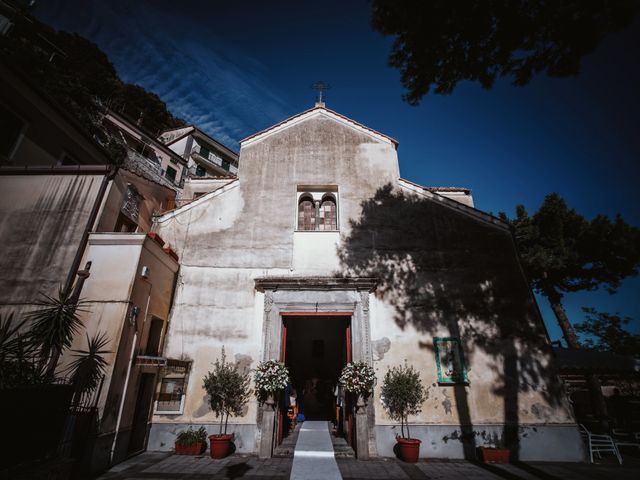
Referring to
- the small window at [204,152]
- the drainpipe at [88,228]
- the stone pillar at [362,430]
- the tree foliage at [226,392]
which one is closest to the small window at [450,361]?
the stone pillar at [362,430]

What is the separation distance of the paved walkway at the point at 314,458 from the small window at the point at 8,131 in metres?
14.6

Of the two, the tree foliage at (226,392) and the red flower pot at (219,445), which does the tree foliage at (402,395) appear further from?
the red flower pot at (219,445)

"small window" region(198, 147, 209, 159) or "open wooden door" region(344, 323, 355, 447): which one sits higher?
"small window" region(198, 147, 209, 159)

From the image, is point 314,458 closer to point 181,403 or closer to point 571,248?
point 181,403

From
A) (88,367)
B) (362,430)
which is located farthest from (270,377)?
(88,367)

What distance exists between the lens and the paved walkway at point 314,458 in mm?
6303

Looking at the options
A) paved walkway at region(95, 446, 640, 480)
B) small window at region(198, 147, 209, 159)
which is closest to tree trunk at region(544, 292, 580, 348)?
paved walkway at region(95, 446, 640, 480)

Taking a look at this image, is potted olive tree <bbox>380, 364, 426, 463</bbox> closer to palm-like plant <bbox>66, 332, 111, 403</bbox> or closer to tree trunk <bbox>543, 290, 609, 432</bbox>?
palm-like plant <bbox>66, 332, 111, 403</bbox>

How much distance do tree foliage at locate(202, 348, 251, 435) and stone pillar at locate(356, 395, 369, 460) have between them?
3.33m

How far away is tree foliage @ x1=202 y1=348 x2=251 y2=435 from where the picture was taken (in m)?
8.15

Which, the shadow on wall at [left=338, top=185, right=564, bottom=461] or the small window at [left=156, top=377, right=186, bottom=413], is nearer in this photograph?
the small window at [left=156, top=377, right=186, bottom=413]

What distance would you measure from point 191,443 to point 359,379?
4997mm

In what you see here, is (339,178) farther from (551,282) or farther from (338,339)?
(551,282)

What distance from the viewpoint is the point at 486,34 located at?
6180mm
